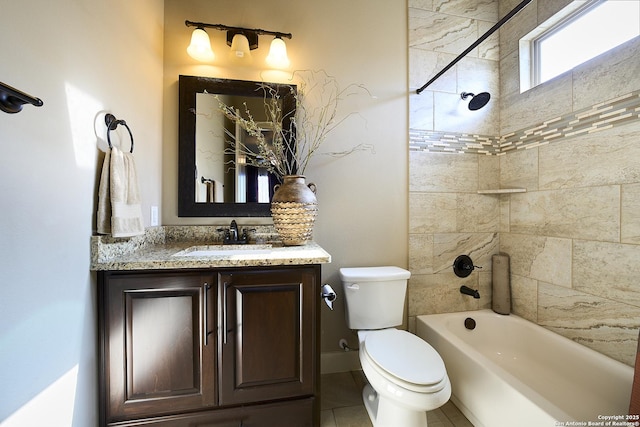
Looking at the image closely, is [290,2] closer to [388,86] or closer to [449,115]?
[388,86]

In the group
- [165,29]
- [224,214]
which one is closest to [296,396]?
[224,214]

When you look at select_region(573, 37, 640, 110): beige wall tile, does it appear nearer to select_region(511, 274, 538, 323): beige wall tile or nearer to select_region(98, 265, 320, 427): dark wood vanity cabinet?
select_region(511, 274, 538, 323): beige wall tile

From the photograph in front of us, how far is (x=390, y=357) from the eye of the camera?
3.89ft

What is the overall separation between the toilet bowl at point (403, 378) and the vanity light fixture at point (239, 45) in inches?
72.4

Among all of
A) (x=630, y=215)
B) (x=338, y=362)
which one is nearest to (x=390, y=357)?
(x=338, y=362)

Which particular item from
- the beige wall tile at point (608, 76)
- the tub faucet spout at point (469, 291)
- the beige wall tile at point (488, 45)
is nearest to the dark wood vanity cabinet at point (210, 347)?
the tub faucet spout at point (469, 291)

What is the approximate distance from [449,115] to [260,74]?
4.71ft

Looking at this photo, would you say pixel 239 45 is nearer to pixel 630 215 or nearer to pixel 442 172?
pixel 442 172

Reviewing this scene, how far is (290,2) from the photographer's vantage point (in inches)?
66.6

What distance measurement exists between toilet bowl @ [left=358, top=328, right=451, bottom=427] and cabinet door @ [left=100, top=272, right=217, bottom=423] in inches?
29.6

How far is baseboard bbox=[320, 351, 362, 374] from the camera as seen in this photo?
1.74 m

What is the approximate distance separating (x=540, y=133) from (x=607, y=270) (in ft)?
3.01

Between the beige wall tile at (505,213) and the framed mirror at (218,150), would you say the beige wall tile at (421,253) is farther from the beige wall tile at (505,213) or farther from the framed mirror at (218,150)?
the framed mirror at (218,150)

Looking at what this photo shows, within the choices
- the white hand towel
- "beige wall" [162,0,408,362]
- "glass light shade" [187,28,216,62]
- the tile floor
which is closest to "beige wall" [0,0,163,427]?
the white hand towel
